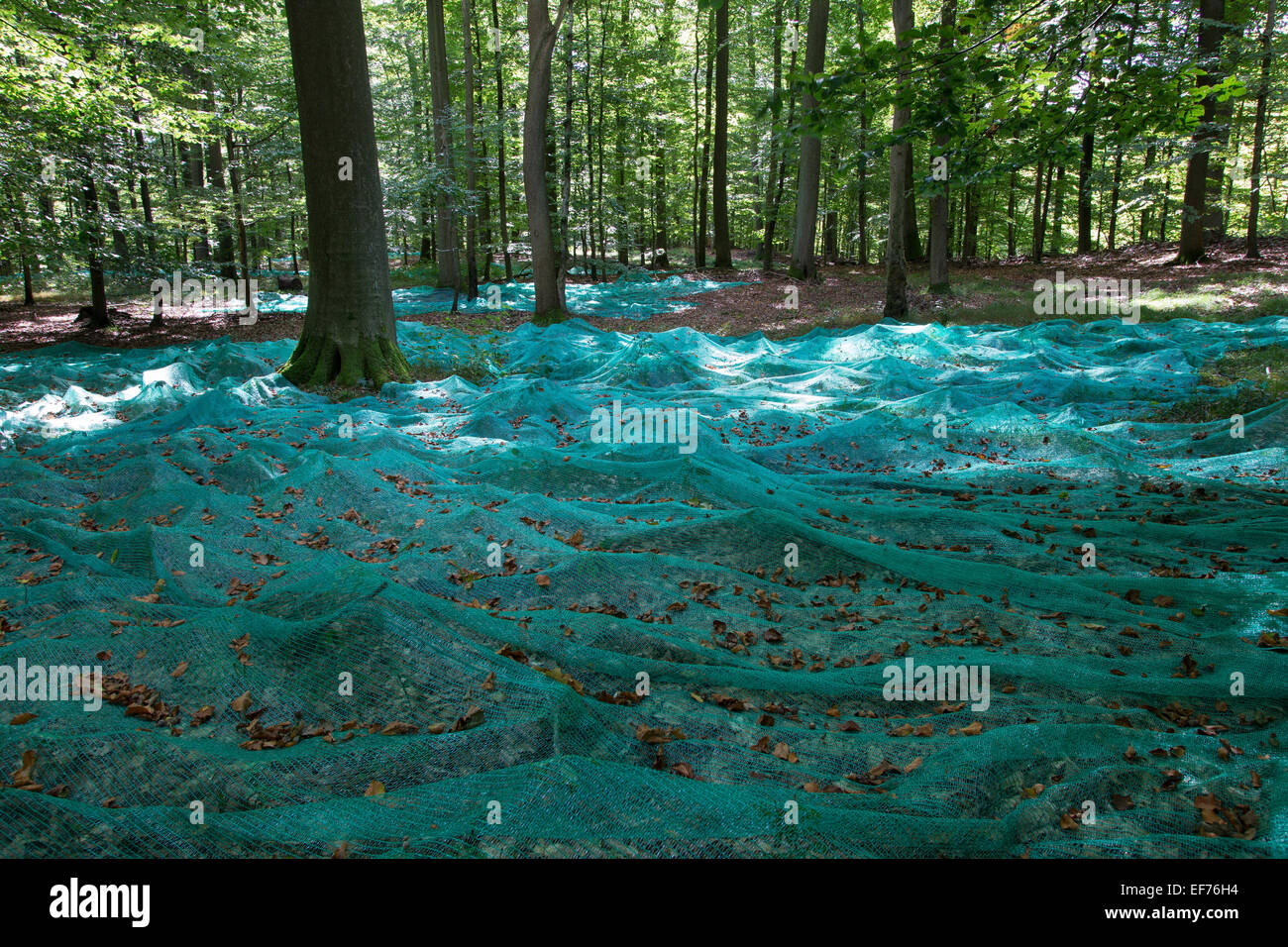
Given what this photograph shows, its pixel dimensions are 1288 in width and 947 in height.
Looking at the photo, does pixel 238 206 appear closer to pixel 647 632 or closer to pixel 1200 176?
pixel 647 632

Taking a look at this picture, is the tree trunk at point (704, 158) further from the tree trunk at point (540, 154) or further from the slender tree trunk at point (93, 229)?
the slender tree trunk at point (93, 229)

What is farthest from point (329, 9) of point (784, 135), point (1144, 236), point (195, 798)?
point (1144, 236)

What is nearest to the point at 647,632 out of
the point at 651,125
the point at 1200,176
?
the point at 1200,176

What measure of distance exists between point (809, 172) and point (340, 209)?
13.2 meters

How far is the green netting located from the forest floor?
272 inches

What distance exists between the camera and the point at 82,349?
10.9 m

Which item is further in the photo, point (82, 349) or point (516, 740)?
point (82, 349)

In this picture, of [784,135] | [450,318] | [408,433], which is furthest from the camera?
[450,318]

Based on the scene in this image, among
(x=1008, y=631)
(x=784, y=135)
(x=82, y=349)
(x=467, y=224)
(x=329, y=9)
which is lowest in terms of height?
(x=1008, y=631)

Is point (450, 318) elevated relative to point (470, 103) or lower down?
lower down

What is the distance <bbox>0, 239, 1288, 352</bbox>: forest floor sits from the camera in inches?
505

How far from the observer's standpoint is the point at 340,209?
27.4ft

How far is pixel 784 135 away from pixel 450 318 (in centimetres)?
1188

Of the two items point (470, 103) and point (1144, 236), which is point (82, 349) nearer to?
point (470, 103)
